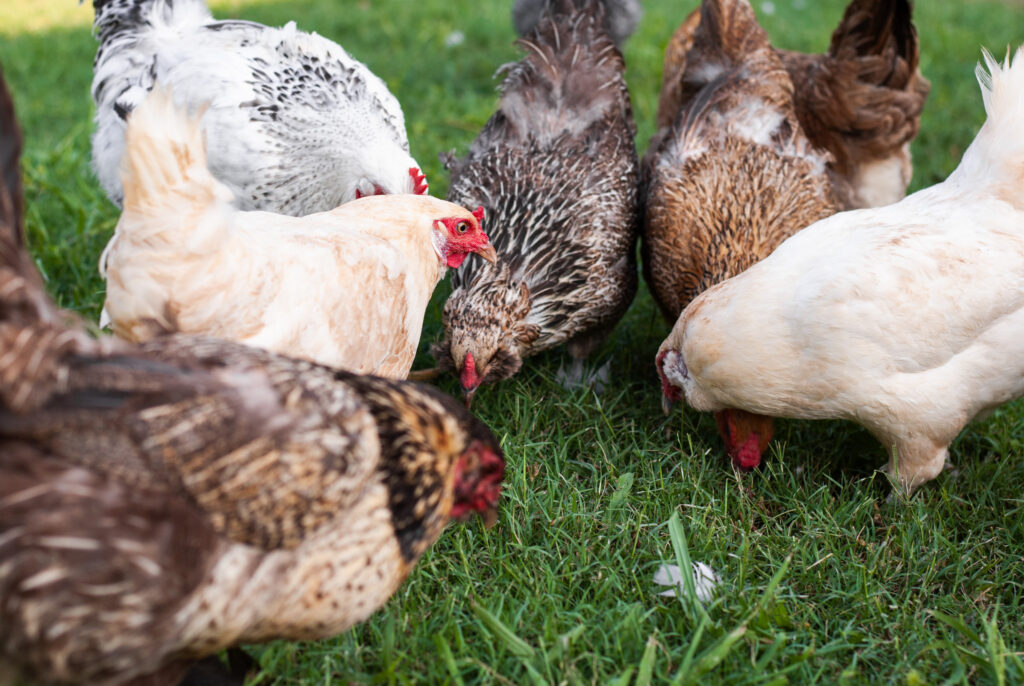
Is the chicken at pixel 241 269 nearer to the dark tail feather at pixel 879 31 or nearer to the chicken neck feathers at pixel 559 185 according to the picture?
the chicken neck feathers at pixel 559 185

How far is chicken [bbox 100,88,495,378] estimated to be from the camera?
84.8 inches

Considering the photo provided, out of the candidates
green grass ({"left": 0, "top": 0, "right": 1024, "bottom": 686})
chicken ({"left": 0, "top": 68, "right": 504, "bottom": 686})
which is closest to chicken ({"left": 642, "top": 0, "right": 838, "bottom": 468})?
green grass ({"left": 0, "top": 0, "right": 1024, "bottom": 686})

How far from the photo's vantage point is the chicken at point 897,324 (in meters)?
2.70

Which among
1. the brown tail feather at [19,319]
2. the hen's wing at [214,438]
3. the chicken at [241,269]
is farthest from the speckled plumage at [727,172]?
the brown tail feather at [19,319]

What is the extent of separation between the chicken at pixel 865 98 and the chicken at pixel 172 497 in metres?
3.29

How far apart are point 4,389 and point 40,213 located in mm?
3658

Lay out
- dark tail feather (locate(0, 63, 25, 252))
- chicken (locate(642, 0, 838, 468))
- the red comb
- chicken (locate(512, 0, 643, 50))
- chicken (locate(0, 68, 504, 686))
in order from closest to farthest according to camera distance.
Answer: chicken (locate(0, 68, 504, 686)) < dark tail feather (locate(0, 63, 25, 252)) < the red comb < chicken (locate(642, 0, 838, 468)) < chicken (locate(512, 0, 643, 50))

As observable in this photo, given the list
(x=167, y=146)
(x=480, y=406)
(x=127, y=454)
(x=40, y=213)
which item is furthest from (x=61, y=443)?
(x=40, y=213)

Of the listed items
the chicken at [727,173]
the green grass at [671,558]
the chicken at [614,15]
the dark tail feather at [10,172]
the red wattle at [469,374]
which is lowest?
the green grass at [671,558]

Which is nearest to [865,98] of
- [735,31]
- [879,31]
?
[879,31]

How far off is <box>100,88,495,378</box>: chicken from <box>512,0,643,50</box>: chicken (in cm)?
233

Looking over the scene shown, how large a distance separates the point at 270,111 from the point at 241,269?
1.39 m

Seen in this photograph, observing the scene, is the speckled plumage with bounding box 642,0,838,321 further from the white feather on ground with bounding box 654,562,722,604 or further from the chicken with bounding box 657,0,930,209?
the white feather on ground with bounding box 654,562,722,604

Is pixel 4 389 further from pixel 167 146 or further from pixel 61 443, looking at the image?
pixel 167 146
